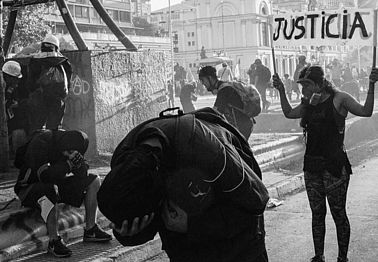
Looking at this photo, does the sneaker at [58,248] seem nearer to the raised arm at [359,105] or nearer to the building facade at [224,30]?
the raised arm at [359,105]

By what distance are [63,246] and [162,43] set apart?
52.5m

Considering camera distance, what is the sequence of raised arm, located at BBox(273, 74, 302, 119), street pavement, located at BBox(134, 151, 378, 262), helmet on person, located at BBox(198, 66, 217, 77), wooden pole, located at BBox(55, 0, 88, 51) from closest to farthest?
raised arm, located at BBox(273, 74, 302, 119) < street pavement, located at BBox(134, 151, 378, 262) < helmet on person, located at BBox(198, 66, 217, 77) < wooden pole, located at BBox(55, 0, 88, 51)

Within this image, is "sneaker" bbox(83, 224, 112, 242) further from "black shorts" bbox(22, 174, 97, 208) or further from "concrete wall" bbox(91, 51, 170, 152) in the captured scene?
"concrete wall" bbox(91, 51, 170, 152)

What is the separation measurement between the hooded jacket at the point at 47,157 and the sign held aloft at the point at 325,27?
2.78 meters

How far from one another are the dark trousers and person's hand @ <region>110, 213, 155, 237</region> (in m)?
2.89

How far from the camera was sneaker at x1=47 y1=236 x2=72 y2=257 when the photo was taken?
562 cm

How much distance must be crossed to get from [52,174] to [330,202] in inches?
95.3

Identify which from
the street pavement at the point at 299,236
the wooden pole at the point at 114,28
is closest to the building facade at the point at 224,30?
the wooden pole at the point at 114,28

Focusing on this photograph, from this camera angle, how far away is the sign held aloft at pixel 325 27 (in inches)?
261

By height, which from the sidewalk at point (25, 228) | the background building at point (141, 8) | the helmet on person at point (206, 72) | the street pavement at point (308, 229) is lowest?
the street pavement at point (308, 229)

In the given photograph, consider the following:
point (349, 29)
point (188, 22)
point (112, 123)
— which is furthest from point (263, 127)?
point (188, 22)

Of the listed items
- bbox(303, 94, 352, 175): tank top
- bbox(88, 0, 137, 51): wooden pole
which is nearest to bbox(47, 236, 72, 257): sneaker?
bbox(303, 94, 352, 175): tank top

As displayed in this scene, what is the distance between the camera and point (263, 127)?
16250 mm


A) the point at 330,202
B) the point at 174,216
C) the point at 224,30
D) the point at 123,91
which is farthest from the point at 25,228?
the point at 224,30
